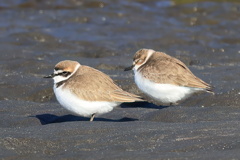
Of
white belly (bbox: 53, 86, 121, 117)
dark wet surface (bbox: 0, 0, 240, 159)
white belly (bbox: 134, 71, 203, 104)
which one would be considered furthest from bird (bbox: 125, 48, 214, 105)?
white belly (bbox: 53, 86, 121, 117)

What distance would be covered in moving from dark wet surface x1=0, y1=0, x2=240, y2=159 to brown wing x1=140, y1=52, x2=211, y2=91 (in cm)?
31

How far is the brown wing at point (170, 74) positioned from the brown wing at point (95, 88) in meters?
0.94

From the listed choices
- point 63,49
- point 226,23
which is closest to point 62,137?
point 63,49

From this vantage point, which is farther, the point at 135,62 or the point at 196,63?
the point at 196,63

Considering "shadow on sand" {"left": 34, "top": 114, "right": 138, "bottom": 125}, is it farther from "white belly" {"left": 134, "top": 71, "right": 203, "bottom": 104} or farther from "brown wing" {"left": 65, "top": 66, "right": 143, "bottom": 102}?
"white belly" {"left": 134, "top": 71, "right": 203, "bottom": 104}

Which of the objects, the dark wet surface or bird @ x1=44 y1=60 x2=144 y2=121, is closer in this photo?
the dark wet surface

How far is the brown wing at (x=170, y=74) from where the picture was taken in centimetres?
880

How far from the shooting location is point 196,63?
12.5m

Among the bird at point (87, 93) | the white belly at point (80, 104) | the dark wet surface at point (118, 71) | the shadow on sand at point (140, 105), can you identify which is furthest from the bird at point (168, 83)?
the white belly at point (80, 104)

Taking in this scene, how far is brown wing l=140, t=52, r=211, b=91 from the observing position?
346 inches

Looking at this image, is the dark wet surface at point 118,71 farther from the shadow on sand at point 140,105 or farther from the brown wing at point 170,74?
the brown wing at point 170,74

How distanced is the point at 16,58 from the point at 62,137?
5981 mm

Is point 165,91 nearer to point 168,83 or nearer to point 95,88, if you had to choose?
point 168,83

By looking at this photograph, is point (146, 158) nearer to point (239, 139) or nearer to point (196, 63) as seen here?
point (239, 139)
